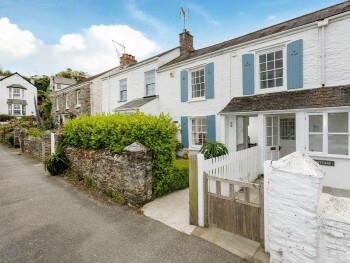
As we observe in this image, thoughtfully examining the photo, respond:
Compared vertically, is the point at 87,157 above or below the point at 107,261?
Result: above

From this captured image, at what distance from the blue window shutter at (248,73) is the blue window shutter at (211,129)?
7.03ft

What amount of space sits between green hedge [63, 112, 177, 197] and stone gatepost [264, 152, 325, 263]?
12.3 ft

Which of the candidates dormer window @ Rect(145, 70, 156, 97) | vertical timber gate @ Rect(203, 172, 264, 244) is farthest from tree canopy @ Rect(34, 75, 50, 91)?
vertical timber gate @ Rect(203, 172, 264, 244)

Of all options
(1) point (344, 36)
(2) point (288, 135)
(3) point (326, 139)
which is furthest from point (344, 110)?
(2) point (288, 135)

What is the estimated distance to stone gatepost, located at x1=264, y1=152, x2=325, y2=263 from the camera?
2676 millimetres

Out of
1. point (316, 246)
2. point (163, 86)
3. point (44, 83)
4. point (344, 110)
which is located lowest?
point (316, 246)

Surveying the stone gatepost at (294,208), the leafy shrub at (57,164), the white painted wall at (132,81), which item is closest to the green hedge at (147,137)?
the leafy shrub at (57,164)

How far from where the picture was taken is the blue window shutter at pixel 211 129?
10852mm

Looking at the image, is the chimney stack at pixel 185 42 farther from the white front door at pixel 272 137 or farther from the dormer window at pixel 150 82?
the white front door at pixel 272 137

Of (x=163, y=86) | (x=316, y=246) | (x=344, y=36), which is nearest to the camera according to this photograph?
(x=316, y=246)

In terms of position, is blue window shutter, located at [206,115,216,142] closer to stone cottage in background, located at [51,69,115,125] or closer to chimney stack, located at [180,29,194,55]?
chimney stack, located at [180,29,194,55]

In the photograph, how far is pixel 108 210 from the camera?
5.68 metres

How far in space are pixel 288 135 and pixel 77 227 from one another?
10.3 m

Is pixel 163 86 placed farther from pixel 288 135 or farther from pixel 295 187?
pixel 295 187
